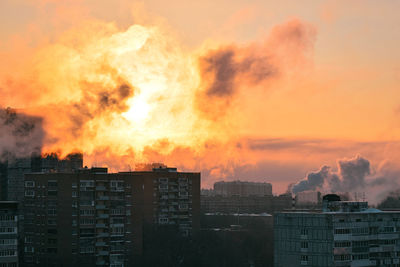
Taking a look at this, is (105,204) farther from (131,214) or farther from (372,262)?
(372,262)

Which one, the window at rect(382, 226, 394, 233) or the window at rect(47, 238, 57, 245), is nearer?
the window at rect(382, 226, 394, 233)

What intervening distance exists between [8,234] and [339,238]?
59520mm

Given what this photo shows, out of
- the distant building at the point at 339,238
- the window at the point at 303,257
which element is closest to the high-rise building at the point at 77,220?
the distant building at the point at 339,238

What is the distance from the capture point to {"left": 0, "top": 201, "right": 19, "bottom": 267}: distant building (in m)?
137

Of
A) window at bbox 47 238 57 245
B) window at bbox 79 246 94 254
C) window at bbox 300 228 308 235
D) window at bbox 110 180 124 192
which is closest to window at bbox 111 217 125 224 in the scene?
window at bbox 110 180 124 192

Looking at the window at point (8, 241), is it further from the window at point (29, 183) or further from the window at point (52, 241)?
the window at point (29, 183)

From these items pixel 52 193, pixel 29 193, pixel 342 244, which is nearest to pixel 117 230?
pixel 52 193

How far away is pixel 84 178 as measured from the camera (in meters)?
178

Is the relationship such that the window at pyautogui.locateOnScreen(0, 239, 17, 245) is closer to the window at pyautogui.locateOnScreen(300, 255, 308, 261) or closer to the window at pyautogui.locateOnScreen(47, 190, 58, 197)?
the window at pyautogui.locateOnScreen(47, 190, 58, 197)

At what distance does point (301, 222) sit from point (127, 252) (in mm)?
53695

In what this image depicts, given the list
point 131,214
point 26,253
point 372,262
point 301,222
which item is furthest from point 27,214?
point 372,262

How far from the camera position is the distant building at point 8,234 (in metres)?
137

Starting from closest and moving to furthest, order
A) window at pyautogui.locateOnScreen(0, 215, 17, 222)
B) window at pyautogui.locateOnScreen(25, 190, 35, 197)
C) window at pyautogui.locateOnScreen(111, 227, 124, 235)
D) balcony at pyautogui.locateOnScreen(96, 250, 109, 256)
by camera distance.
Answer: window at pyautogui.locateOnScreen(0, 215, 17, 222), window at pyautogui.locateOnScreen(25, 190, 35, 197), balcony at pyautogui.locateOnScreen(96, 250, 109, 256), window at pyautogui.locateOnScreen(111, 227, 124, 235)

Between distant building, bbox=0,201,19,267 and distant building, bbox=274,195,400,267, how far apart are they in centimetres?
4971
